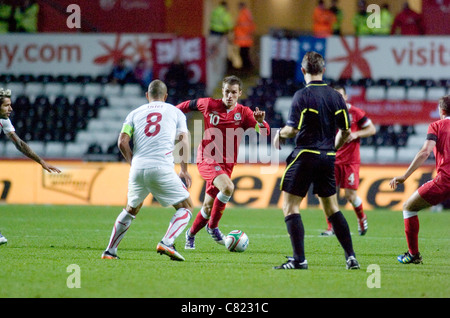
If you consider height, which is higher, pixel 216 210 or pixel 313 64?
pixel 313 64

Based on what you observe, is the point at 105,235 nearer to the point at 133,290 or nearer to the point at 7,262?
the point at 7,262

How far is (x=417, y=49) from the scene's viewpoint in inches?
827

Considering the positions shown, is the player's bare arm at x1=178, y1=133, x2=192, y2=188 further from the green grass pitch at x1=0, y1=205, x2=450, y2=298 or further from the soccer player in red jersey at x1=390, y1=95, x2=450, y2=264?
the soccer player in red jersey at x1=390, y1=95, x2=450, y2=264

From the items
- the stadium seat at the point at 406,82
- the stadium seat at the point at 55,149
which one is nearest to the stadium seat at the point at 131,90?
the stadium seat at the point at 55,149

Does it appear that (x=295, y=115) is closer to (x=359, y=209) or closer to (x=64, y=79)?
(x=359, y=209)

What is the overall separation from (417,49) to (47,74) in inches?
424

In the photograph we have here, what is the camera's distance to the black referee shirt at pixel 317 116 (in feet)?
23.1

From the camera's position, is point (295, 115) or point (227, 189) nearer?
point (295, 115)

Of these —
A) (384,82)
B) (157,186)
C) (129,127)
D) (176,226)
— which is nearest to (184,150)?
(157,186)

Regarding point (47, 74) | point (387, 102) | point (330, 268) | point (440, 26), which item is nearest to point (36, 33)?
point (47, 74)

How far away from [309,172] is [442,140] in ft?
5.69

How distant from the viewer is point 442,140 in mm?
7914

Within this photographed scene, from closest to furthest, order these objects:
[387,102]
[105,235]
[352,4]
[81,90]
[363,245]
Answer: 1. [363,245]
2. [105,235]
3. [387,102]
4. [81,90]
5. [352,4]

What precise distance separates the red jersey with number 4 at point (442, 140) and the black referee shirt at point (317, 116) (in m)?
1.19
